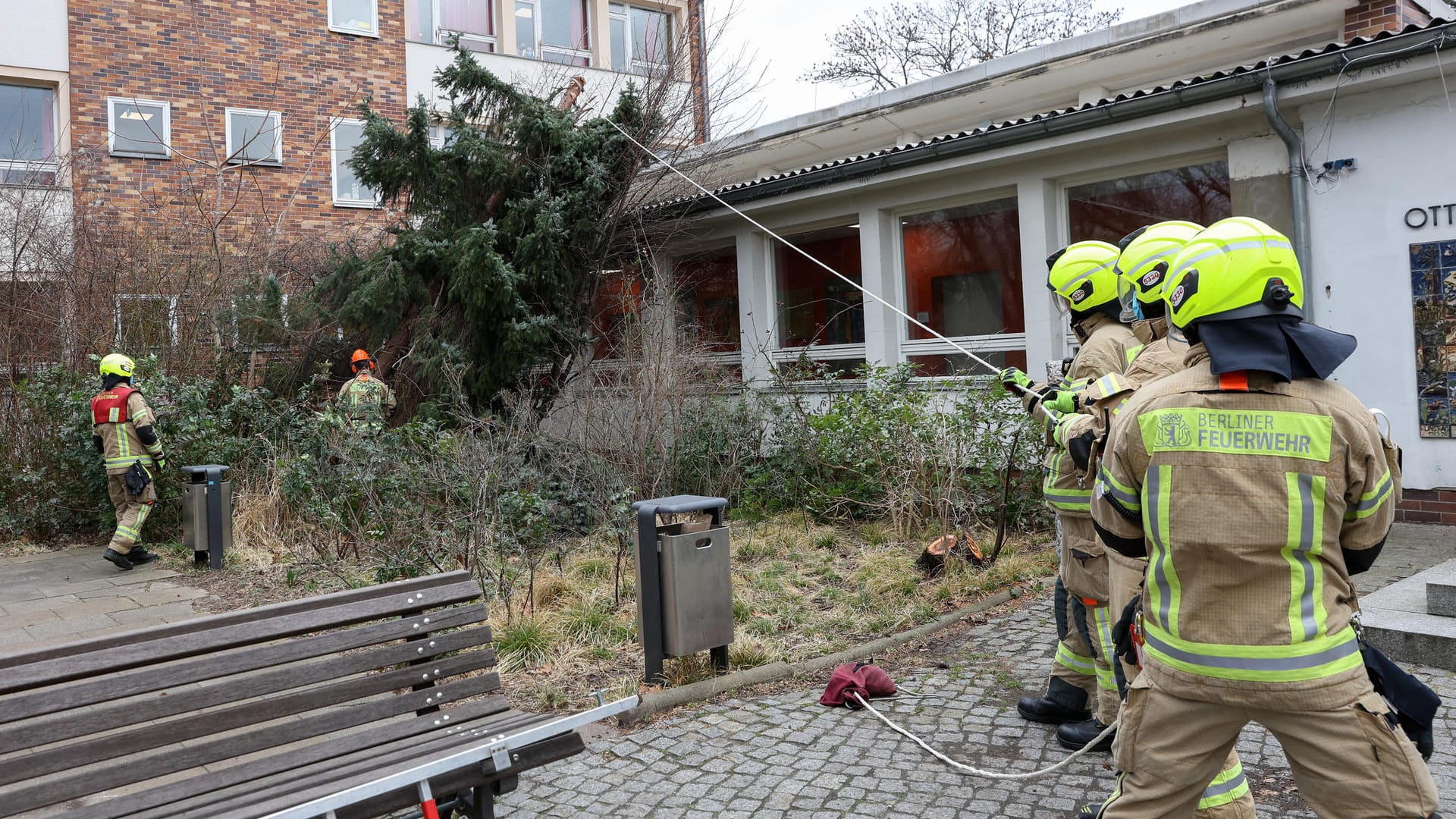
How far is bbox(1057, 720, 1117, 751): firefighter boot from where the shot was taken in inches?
173

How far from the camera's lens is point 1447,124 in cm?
799

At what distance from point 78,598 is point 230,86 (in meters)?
13.6

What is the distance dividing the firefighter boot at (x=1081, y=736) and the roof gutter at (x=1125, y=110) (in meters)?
6.10

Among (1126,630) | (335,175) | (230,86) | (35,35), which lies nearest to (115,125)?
(35,35)

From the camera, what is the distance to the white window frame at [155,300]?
11.6 meters

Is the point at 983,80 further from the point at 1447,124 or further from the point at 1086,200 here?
the point at 1447,124

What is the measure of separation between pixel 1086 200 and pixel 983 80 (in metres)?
2.92

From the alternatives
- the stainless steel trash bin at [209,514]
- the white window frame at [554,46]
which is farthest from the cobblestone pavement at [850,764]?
the white window frame at [554,46]

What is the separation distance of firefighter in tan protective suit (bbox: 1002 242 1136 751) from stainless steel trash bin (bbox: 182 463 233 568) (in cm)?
717

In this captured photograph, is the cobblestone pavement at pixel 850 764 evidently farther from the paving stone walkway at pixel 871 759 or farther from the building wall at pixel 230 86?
the building wall at pixel 230 86

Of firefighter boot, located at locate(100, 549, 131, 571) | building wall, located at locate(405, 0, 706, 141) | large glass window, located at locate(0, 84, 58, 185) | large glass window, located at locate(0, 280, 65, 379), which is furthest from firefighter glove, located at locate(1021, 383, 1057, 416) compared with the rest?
large glass window, located at locate(0, 84, 58, 185)

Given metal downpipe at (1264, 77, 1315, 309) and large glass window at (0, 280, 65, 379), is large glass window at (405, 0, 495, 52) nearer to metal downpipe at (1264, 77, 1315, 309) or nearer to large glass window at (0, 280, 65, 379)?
large glass window at (0, 280, 65, 379)

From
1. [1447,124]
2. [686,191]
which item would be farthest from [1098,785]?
[686,191]

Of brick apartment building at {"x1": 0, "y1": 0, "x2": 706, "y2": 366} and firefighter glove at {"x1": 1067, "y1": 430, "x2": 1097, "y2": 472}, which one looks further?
brick apartment building at {"x1": 0, "y1": 0, "x2": 706, "y2": 366}
